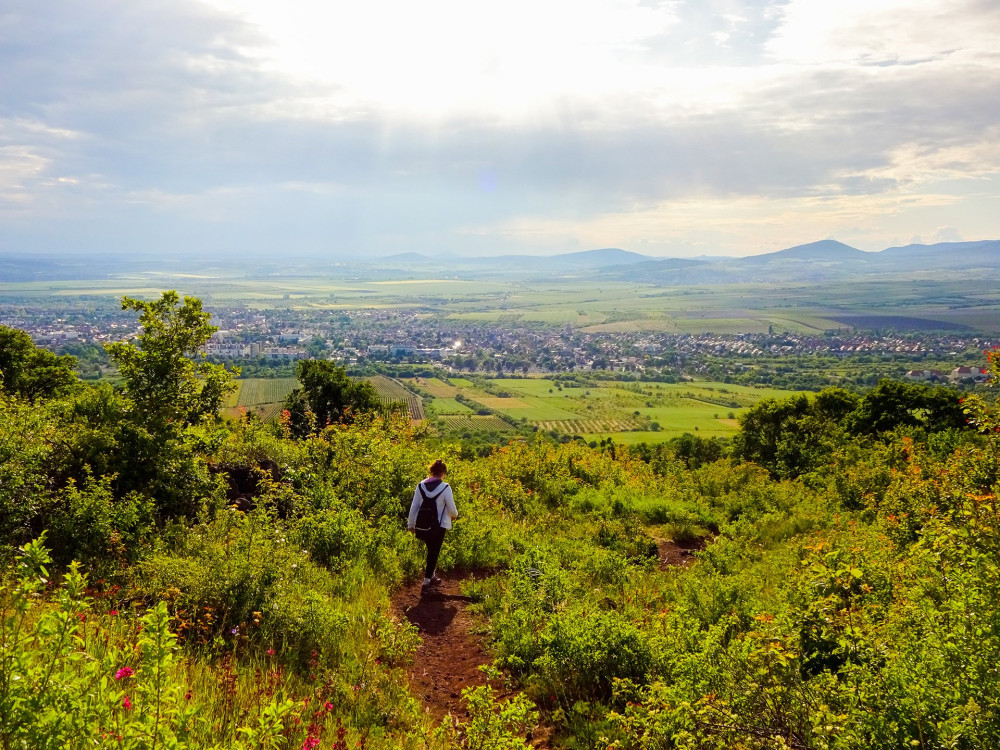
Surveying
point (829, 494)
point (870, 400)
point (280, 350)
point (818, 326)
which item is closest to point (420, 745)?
point (829, 494)

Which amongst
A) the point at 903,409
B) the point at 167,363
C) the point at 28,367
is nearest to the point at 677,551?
the point at 167,363

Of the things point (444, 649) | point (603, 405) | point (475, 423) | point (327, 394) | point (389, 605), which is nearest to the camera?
point (444, 649)

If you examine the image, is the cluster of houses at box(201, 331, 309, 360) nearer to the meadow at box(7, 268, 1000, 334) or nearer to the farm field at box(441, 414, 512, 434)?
the farm field at box(441, 414, 512, 434)

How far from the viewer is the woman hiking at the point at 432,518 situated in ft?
21.1

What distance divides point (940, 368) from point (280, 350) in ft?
294

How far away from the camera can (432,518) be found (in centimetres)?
646

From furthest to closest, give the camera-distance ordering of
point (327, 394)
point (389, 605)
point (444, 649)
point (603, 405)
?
point (603, 405) < point (327, 394) < point (389, 605) < point (444, 649)

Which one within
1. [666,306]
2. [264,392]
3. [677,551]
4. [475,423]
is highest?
[666,306]

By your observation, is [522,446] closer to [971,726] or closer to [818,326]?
[971,726]

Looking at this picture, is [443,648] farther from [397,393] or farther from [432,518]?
[397,393]

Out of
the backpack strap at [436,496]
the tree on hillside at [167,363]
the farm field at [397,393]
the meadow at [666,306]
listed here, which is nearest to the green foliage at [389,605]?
the tree on hillside at [167,363]

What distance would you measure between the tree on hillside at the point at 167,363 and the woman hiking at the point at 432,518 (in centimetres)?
289

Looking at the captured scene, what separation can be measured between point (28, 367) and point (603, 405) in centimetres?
5293

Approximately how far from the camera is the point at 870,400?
18922 millimetres
